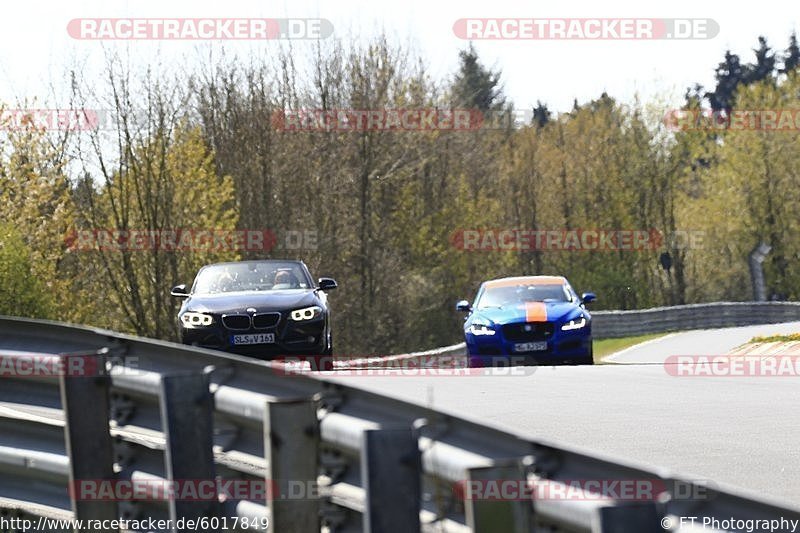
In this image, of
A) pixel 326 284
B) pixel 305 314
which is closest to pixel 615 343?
pixel 326 284

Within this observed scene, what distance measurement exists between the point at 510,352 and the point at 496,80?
260ft

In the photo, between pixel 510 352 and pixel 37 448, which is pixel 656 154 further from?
pixel 37 448

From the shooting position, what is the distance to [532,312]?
22.9 m

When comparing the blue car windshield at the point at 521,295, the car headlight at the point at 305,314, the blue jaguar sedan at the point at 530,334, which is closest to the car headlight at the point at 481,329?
the blue jaguar sedan at the point at 530,334

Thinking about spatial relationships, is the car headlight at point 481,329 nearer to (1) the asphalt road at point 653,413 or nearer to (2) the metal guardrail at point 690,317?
(1) the asphalt road at point 653,413

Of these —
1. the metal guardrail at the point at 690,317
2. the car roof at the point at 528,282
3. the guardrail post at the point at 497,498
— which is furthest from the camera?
the metal guardrail at the point at 690,317

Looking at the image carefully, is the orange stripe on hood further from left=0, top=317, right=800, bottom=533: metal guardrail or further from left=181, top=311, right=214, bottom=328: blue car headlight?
left=0, top=317, right=800, bottom=533: metal guardrail

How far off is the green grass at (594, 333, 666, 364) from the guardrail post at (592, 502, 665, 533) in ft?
132

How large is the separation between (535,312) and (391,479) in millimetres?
18367

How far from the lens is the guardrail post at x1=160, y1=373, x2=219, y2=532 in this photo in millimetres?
5934

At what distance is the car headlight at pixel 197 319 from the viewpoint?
19.2 metres

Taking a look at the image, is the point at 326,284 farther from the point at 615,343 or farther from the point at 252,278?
the point at 615,343

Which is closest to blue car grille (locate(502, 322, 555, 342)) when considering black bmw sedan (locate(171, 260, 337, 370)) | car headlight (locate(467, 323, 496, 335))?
car headlight (locate(467, 323, 496, 335))

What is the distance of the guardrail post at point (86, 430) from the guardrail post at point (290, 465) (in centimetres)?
133
